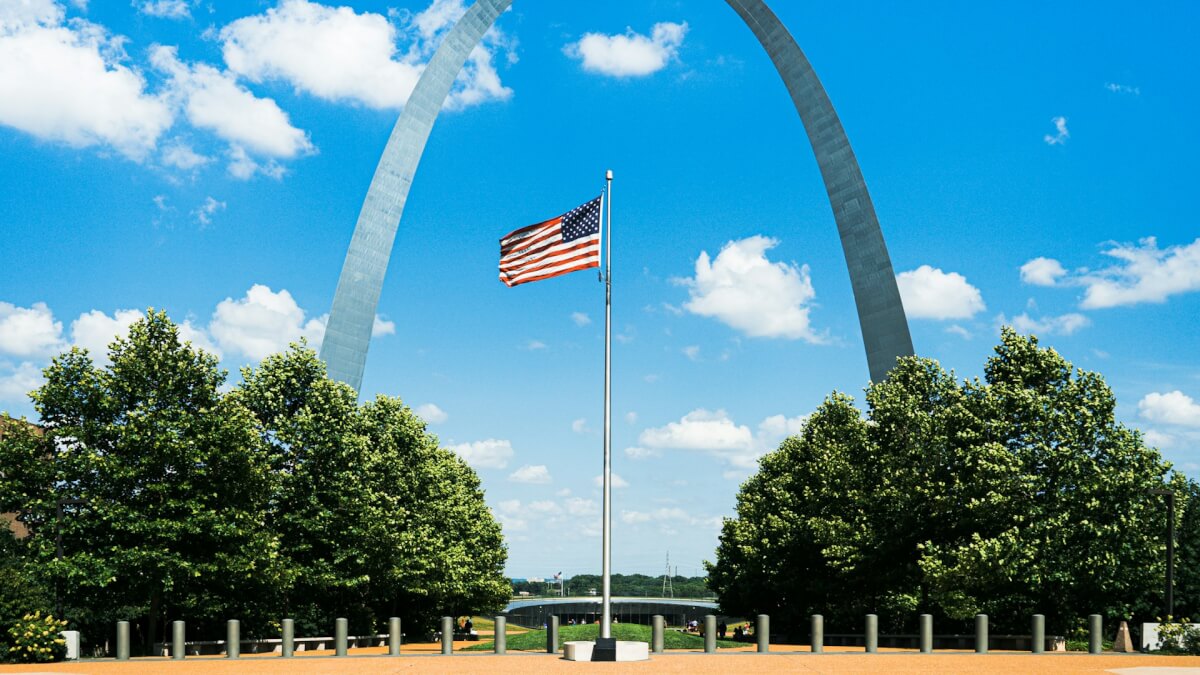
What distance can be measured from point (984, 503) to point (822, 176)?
78.9 feet

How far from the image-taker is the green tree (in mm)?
35812

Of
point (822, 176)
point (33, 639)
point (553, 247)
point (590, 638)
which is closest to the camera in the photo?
point (33, 639)

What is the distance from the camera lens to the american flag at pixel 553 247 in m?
30.2

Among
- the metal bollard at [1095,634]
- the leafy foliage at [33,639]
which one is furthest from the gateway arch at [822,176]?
the leafy foliage at [33,639]

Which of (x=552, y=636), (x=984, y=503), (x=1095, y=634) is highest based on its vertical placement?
(x=984, y=503)

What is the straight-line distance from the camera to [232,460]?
37.8m

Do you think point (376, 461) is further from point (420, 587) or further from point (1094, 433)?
point (1094, 433)

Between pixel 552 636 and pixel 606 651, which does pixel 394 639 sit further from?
pixel 606 651

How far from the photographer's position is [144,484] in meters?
36.9

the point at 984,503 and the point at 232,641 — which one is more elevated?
the point at 984,503

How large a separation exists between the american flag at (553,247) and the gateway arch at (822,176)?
85.1 feet

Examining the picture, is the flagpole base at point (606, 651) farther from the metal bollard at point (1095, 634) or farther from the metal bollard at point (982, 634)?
the metal bollard at point (1095, 634)

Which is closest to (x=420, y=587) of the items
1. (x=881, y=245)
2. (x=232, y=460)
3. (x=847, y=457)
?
(x=232, y=460)

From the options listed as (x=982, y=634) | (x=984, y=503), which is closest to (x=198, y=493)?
(x=982, y=634)
